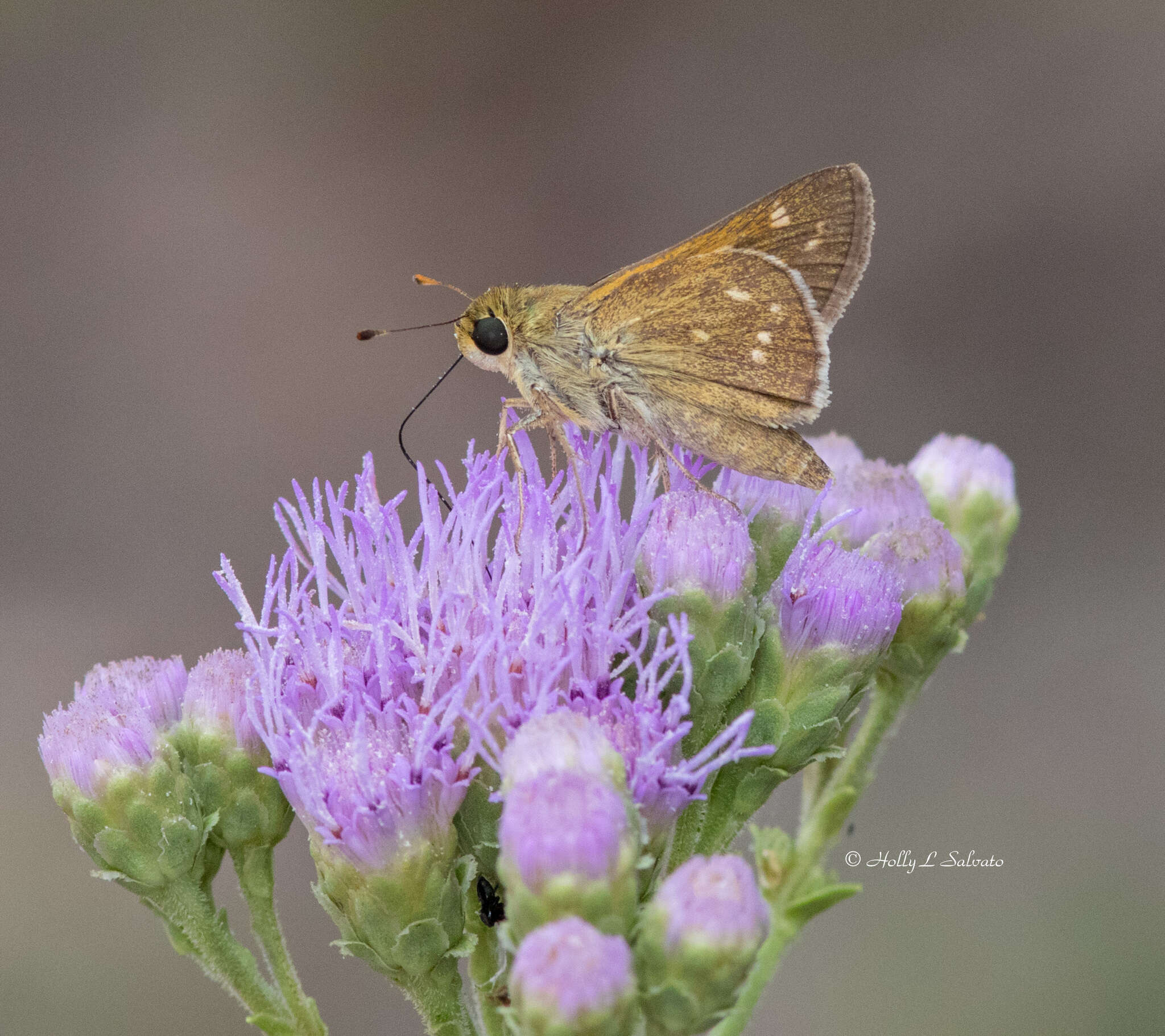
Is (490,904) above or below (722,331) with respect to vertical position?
below

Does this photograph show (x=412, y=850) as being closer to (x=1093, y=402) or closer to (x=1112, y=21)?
(x=1093, y=402)

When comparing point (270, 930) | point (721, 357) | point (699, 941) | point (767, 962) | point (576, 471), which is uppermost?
point (721, 357)

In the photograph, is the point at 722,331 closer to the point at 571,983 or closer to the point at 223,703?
the point at 223,703

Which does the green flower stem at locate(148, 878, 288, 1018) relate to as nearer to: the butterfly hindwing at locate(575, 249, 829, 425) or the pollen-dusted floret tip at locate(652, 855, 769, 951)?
the pollen-dusted floret tip at locate(652, 855, 769, 951)

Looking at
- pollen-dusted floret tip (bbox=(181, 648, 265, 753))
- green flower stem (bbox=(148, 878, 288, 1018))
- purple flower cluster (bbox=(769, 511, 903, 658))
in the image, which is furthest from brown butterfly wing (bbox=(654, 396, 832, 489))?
green flower stem (bbox=(148, 878, 288, 1018))

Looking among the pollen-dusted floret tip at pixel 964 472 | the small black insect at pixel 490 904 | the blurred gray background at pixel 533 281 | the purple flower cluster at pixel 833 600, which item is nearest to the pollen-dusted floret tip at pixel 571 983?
the small black insect at pixel 490 904

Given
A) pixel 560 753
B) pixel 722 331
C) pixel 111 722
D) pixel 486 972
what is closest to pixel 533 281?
pixel 722 331
